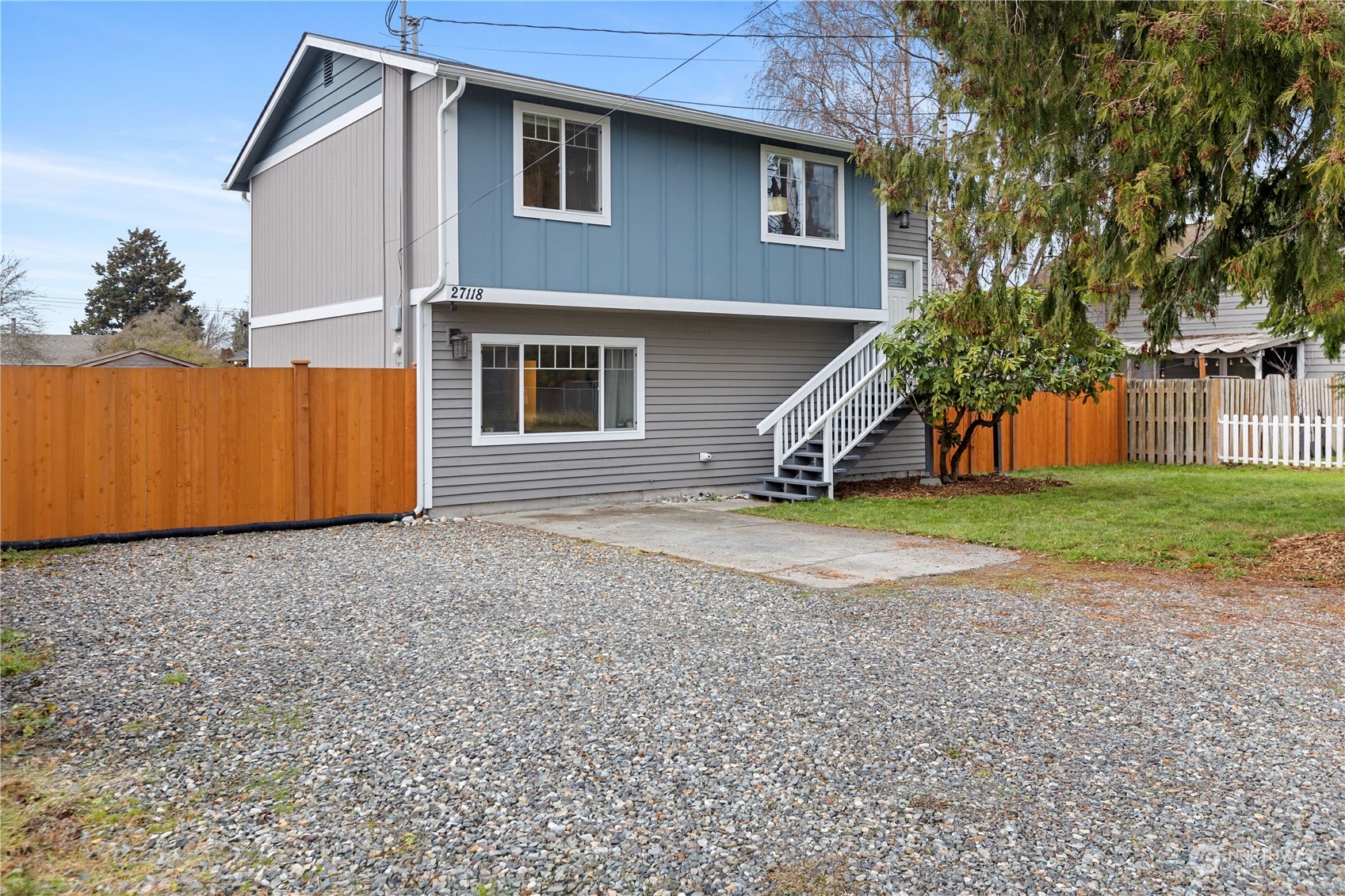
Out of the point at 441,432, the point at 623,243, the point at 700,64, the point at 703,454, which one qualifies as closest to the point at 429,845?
the point at 441,432

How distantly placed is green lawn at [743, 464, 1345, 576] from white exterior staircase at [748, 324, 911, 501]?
2.26ft

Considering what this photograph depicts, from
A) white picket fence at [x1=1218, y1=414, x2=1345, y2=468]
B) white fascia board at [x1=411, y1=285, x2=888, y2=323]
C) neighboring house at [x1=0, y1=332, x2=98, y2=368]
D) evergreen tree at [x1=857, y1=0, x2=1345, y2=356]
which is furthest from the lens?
neighboring house at [x1=0, y1=332, x2=98, y2=368]

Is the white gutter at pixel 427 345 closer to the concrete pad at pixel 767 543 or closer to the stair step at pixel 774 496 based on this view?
the concrete pad at pixel 767 543

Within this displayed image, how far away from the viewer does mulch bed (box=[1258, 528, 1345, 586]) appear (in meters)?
7.88

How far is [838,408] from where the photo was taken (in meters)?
13.4

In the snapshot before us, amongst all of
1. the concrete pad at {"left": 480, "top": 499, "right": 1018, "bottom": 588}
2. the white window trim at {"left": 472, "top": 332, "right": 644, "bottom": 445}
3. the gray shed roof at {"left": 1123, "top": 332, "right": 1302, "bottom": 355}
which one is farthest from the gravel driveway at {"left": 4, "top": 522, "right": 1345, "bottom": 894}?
the gray shed roof at {"left": 1123, "top": 332, "right": 1302, "bottom": 355}

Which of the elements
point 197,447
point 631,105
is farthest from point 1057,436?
point 197,447

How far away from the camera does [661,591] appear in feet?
23.9

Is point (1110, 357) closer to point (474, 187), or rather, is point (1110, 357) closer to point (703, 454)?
point (703, 454)

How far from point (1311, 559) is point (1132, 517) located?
2.81 meters

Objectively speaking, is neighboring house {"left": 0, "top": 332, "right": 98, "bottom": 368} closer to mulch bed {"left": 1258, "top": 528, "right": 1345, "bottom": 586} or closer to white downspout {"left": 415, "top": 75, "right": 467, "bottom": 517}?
white downspout {"left": 415, "top": 75, "right": 467, "bottom": 517}

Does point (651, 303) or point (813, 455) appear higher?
point (651, 303)

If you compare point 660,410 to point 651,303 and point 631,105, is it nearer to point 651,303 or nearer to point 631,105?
point 651,303

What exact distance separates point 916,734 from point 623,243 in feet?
30.0
